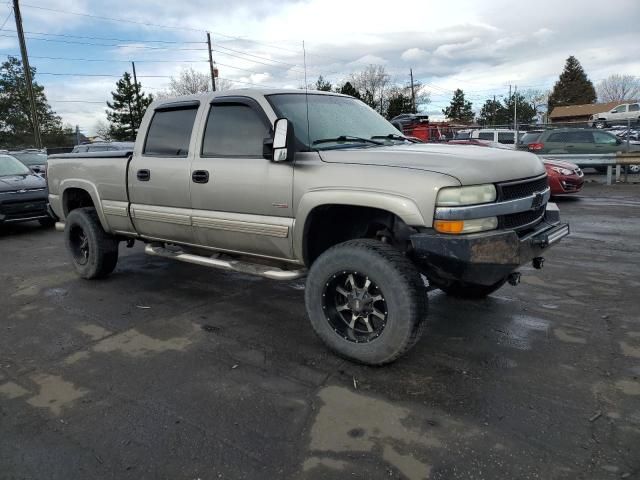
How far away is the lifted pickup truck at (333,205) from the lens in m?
3.23

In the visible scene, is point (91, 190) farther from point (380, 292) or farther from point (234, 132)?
point (380, 292)

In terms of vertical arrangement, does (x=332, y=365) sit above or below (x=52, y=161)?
below

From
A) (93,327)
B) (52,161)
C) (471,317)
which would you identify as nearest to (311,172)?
(471,317)

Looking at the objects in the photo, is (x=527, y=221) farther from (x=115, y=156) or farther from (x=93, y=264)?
(x=93, y=264)

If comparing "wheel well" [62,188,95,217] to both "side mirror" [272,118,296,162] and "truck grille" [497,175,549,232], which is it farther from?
"truck grille" [497,175,549,232]

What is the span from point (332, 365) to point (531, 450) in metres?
1.43

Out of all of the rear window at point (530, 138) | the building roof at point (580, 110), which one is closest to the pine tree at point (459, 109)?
the building roof at point (580, 110)

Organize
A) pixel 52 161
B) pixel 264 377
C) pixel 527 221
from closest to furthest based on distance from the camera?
pixel 264 377
pixel 527 221
pixel 52 161

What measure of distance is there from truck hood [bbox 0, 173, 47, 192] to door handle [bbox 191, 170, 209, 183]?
654 cm

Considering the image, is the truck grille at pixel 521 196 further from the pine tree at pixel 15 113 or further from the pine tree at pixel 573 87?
the pine tree at pixel 573 87

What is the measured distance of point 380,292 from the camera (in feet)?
11.1

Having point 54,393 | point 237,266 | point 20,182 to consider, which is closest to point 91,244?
point 237,266

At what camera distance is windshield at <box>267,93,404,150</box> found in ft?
13.3

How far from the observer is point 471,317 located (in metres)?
4.46
